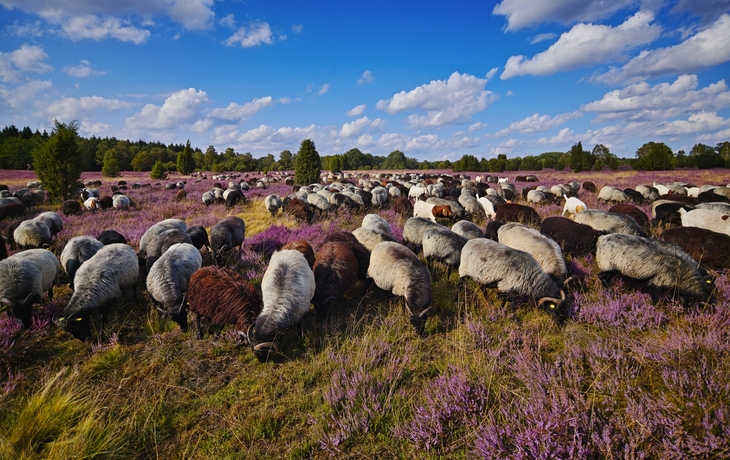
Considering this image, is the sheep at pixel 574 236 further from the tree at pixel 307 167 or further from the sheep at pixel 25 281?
the tree at pixel 307 167

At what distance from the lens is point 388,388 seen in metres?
3.72

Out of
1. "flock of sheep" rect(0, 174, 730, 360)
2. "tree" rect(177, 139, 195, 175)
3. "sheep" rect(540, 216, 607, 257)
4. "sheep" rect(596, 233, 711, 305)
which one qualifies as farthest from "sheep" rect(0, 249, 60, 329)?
"tree" rect(177, 139, 195, 175)

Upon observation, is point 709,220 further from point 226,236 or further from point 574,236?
point 226,236

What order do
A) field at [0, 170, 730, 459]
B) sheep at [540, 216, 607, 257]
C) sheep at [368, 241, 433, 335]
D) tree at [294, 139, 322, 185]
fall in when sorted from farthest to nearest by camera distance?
1. tree at [294, 139, 322, 185]
2. sheep at [540, 216, 607, 257]
3. sheep at [368, 241, 433, 335]
4. field at [0, 170, 730, 459]

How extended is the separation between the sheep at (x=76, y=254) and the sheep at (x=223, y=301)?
3740mm

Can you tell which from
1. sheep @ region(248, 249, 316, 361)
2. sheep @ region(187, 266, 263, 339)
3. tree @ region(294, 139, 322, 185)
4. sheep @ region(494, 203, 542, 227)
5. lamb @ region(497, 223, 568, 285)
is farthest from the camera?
tree @ region(294, 139, 322, 185)

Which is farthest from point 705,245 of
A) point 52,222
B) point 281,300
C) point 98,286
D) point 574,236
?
point 52,222

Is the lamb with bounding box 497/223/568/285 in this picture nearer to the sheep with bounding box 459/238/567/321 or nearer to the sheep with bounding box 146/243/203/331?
the sheep with bounding box 459/238/567/321

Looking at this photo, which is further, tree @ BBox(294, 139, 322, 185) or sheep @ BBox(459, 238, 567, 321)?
tree @ BBox(294, 139, 322, 185)

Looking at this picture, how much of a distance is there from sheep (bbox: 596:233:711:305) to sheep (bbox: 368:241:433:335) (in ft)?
13.7

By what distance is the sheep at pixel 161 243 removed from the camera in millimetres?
7234

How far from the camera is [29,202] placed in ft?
58.3

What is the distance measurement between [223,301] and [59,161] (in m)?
21.8

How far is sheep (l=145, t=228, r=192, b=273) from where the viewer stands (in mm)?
7234
